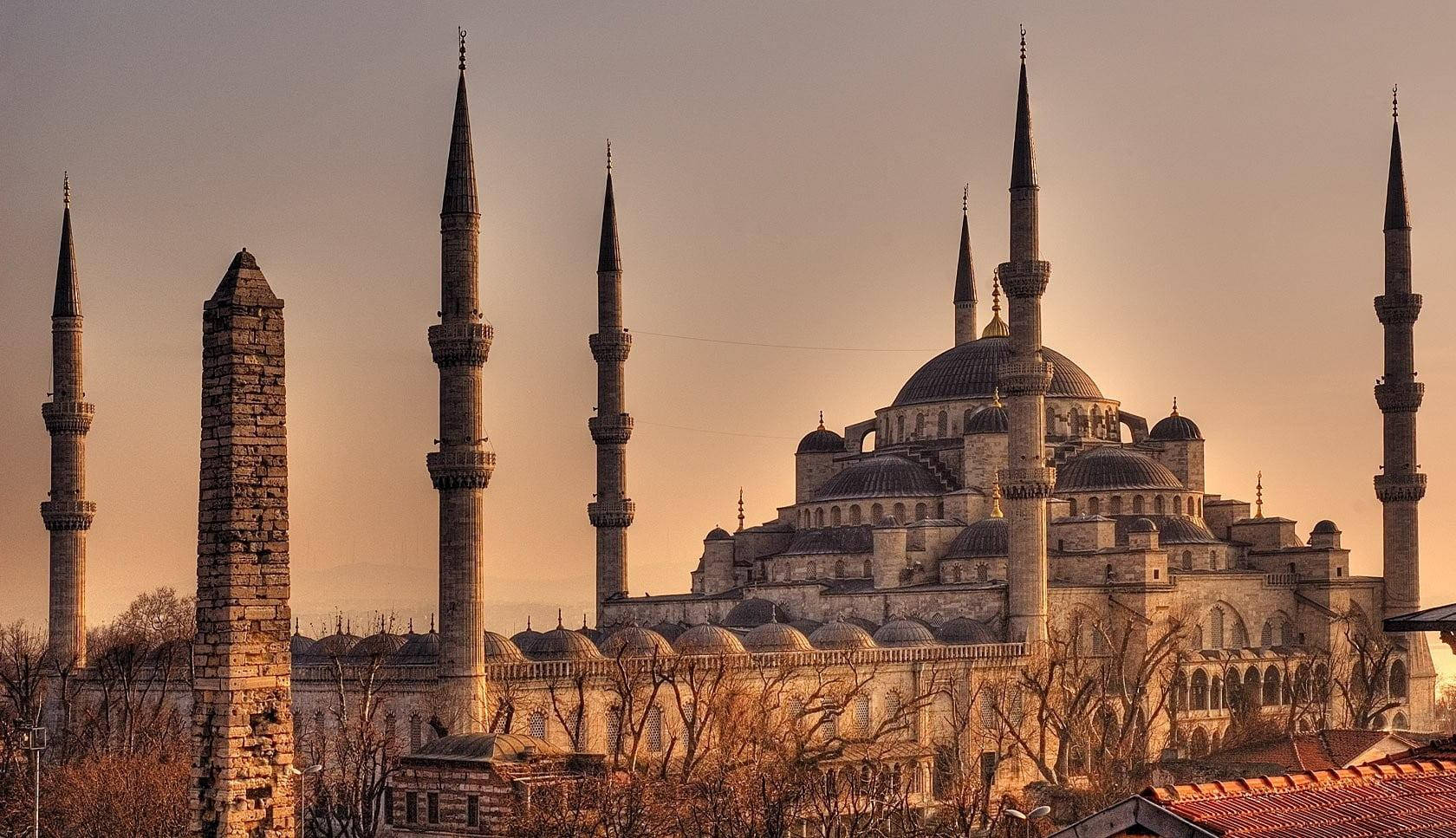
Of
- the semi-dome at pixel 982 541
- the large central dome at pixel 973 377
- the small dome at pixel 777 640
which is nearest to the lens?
the small dome at pixel 777 640

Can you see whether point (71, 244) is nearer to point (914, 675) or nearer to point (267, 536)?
point (914, 675)

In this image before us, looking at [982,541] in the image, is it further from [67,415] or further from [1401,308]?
[67,415]

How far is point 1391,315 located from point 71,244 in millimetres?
22728

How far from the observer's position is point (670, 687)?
34.6 metres

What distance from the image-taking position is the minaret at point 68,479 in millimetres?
36969

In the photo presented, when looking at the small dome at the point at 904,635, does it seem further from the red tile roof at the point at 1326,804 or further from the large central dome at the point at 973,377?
the red tile roof at the point at 1326,804

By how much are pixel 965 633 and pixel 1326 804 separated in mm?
29606

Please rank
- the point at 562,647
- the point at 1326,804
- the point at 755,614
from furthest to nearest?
the point at 755,614, the point at 562,647, the point at 1326,804

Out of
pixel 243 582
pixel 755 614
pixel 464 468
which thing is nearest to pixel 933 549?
pixel 755 614

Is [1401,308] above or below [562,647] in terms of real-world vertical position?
above

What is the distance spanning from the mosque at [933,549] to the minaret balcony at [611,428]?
4cm

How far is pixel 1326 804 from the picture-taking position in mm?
9773

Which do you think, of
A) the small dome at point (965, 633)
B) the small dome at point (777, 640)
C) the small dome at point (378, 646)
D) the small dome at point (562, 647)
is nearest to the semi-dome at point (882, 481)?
the small dome at point (965, 633)

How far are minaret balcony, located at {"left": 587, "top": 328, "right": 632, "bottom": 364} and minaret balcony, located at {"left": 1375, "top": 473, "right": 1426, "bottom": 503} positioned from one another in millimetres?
13942
